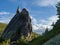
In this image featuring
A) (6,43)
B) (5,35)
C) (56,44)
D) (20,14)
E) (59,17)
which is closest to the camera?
(56,44)

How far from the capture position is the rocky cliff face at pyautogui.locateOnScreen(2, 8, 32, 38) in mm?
79100

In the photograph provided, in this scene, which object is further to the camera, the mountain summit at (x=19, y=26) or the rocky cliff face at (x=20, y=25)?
the rocky cliff face at (x=20, y=25)

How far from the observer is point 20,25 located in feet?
269

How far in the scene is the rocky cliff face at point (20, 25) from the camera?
260 ft

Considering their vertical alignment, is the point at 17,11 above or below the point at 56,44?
above

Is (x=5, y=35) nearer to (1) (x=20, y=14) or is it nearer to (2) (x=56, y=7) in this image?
(1) (x=20, y=14)

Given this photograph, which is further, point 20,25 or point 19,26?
point 19,26

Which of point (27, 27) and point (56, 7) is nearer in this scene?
point (56, 7)

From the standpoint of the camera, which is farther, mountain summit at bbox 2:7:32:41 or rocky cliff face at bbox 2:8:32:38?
rocky cliff face at bbox 2:8:32:38

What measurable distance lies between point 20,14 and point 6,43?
29.7 metres

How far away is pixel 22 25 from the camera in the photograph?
81312mm

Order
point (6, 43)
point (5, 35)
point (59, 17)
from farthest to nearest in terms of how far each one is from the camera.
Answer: point (5, 35)
point (6, 43)
point (59, 17)

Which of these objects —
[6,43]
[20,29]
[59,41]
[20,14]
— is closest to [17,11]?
[20,14]

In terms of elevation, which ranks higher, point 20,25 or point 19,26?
point 20,25
